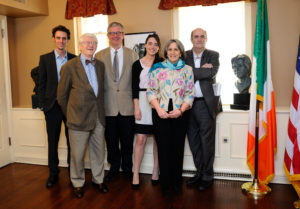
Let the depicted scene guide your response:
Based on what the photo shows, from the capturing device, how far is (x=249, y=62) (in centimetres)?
313

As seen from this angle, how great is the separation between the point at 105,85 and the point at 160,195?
1.27m

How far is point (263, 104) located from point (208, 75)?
2.08ft

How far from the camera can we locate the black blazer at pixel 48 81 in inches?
122

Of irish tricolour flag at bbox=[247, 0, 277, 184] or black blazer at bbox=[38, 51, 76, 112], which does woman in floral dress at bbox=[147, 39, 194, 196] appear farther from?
black blazer at bbox=[38, 51, 76, 112]

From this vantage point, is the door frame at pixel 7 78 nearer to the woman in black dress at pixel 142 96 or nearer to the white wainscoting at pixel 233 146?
the white wainscoting at pixel 233 146

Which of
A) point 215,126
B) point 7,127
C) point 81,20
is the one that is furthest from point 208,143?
point 7,127

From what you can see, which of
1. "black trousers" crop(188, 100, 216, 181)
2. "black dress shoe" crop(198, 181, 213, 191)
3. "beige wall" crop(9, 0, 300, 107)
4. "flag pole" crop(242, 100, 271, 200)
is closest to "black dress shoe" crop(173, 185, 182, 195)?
"black dress shoe" crop(198, 181, 213, 191)

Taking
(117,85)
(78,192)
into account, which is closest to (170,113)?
(117,85)

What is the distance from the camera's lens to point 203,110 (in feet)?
9.63

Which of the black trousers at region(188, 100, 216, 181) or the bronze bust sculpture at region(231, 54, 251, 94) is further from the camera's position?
the bronze bust sculpture at region(231, 54, 251, 94)

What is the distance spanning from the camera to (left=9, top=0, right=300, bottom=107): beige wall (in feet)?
10.5

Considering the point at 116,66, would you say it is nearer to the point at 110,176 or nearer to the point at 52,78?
the point at 52,78

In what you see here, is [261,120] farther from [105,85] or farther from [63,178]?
[63,178]

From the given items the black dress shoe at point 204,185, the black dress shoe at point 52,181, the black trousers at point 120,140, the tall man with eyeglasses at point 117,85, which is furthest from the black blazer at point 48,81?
the black dress shoe at point 204,185
